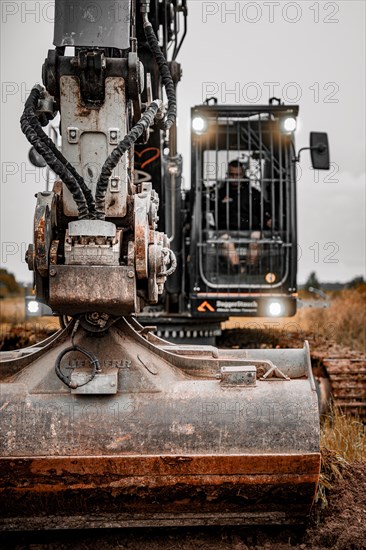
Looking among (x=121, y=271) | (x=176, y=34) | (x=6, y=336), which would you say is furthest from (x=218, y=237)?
(x=121, y=271)

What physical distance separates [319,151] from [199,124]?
162 cm

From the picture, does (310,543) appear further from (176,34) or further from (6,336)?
(6,336)

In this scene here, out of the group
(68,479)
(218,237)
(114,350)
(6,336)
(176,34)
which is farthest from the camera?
(6,336)

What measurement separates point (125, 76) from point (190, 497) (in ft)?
6.37

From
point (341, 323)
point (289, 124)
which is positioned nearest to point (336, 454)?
point (289, 124)

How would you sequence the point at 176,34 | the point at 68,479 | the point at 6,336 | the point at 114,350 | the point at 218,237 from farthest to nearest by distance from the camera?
the point at 6,336
the point at 218,237
the point at 176,34
the point at 114,350
the point at 68,479

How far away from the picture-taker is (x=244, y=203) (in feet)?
23.5

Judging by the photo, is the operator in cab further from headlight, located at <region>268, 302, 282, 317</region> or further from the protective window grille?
Answer: headlight, located at <region>268, 302, 282, 317</region>

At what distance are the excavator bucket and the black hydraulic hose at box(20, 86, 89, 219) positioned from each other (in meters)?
0.73

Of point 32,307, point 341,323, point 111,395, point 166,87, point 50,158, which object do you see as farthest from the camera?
point 341,323

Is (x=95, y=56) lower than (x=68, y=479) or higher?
higher

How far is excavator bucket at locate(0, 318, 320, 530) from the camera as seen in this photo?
2.92 m

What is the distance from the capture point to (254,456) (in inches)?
115

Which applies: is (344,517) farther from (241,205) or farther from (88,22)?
(241,205)
